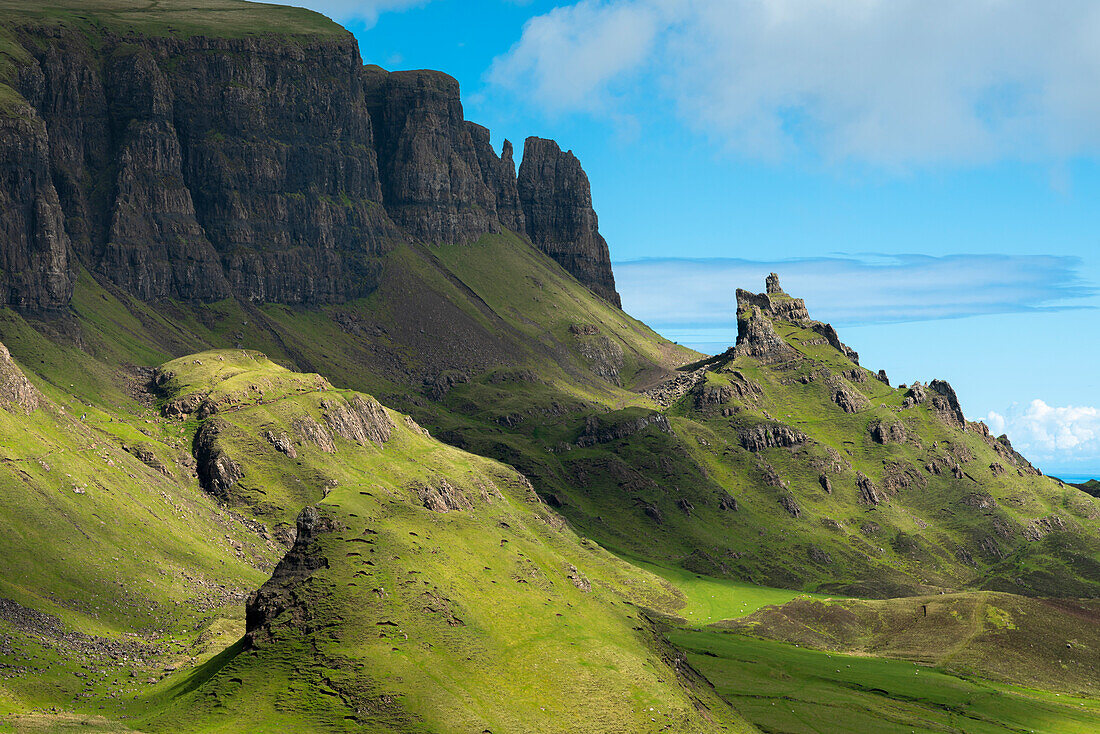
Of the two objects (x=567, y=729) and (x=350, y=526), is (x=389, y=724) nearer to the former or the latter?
(x=567, y=729)

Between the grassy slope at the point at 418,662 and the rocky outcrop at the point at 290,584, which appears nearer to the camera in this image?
the grassy slope at the point at 418,662

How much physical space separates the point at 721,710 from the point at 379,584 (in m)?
68.0

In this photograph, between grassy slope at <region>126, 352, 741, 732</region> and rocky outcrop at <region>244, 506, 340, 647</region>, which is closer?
grassy slope at <region>126, 352, 741, 732</region>

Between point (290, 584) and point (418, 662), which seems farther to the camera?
point (290, 584)

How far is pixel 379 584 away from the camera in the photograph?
173m

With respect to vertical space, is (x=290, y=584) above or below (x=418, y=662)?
above

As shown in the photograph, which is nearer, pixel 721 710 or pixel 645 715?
pixel 645 715

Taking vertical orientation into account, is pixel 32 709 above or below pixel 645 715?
below

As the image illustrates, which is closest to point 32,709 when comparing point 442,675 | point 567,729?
point 442,675

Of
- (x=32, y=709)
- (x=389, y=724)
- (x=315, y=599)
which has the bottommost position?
(x=32, y=709)

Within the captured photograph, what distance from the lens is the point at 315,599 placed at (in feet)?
554

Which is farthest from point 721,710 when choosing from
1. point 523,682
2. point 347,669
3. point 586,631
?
point 347,669

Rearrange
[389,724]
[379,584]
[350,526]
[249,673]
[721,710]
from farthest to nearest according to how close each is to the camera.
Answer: [721,710] < [350,526] < [379,584] < [249,673] < [389,724]

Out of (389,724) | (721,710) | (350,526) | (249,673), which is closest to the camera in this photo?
(389,724)
